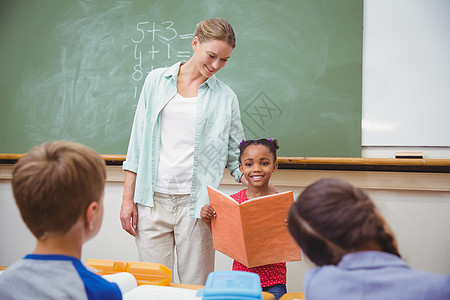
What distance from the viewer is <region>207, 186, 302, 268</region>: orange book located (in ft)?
4.27

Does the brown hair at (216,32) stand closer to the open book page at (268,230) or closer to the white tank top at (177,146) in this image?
the white tank top at (177,146)

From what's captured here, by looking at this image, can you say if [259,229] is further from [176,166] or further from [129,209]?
[129,209]

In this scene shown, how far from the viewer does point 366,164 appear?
6.75 ft

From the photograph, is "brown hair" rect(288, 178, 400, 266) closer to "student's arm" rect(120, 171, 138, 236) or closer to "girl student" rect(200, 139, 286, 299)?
"girl student" rect(200, 139, 286, 299)

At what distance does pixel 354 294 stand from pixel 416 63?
1726 millimetres

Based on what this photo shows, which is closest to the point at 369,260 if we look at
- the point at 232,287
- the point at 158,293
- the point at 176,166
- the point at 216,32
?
the point at 232,287

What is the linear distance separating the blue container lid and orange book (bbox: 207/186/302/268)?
359 mm

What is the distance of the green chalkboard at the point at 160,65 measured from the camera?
7.00 feet

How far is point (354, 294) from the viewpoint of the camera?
0.70 meters

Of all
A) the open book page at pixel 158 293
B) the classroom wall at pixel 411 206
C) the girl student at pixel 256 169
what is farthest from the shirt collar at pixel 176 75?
the open book page at pixel 158 293

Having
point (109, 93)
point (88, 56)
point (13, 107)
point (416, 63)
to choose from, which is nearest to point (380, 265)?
point (416, 63)

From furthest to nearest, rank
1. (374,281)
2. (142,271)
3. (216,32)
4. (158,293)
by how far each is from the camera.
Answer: (216,32)
(142,271)
(158,293)
(374,281)

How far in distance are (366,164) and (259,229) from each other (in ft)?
3.22

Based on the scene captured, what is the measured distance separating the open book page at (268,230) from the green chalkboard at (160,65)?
91 centimetres
